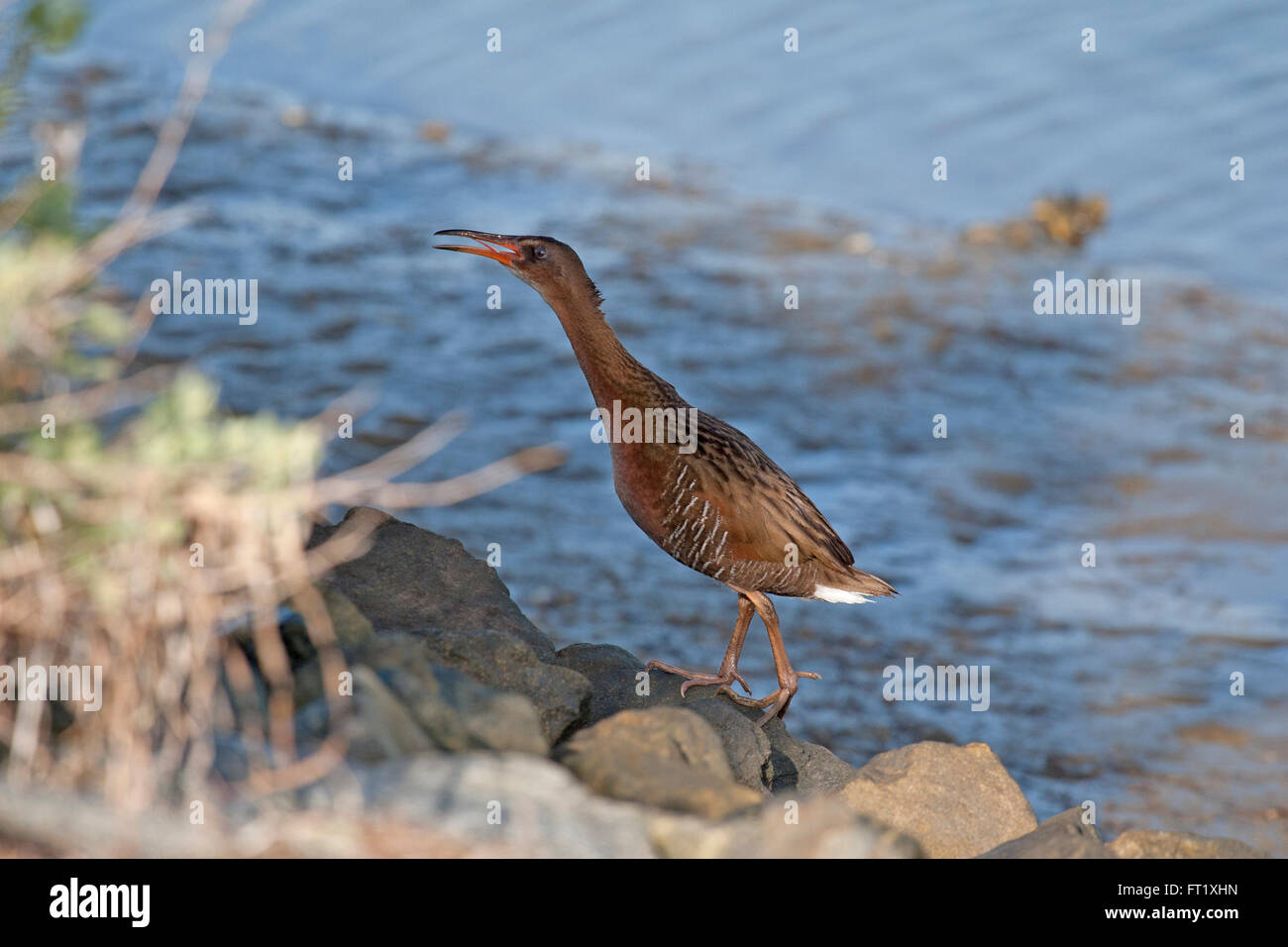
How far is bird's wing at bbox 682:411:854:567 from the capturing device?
241 inches

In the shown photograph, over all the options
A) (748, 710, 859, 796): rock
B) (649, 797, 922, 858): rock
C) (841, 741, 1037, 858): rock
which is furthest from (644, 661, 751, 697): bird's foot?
(649, 797, 922, 858): rock

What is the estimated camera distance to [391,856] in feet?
11.8

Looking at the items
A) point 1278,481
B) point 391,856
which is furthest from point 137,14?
point 391,856

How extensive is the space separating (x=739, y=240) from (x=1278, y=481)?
5565 mm

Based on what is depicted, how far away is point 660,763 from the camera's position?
451 centimetres

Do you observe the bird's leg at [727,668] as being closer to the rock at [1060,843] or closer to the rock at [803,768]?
the rock at [803,768]

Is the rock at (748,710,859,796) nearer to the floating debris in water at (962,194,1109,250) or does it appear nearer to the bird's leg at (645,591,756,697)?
the bird's leg at (645,591,756,697)

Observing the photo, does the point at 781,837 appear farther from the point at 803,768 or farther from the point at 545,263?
the point at 545,263

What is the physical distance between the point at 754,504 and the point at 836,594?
0.67 meters

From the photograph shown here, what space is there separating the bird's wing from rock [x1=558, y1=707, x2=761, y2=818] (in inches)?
56.1

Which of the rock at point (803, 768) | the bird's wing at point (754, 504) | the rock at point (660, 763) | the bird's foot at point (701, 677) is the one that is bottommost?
the rock at point (803, 768)

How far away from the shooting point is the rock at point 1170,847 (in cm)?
467

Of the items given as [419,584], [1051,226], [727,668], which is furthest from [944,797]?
[1051,226]

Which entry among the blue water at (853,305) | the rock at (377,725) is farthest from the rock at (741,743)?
the blue water at (853,305)
